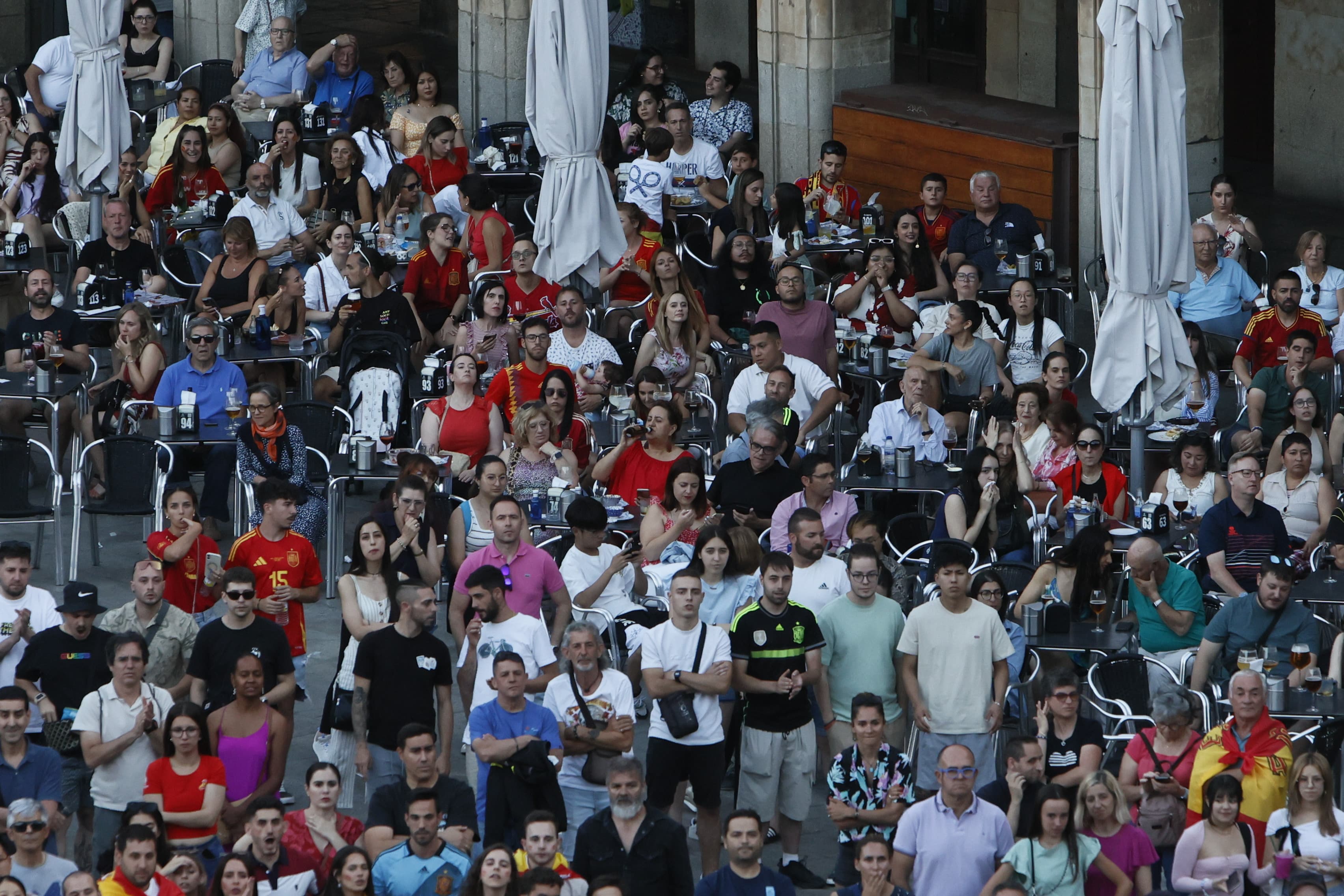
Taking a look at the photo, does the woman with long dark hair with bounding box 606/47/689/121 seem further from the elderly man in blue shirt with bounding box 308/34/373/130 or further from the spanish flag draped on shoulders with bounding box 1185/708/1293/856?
the spanish flag draped on shoulders with bounding box 1185/708/1293/856

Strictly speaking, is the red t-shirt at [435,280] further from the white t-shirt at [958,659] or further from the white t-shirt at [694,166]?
the white t-shirt at [958,659]

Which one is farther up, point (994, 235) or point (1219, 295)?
point (994, 235)

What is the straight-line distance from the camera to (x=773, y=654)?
418 inches

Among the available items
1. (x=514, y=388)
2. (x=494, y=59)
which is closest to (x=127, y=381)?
(x=514, y=388)

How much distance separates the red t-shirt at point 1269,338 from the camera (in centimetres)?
1502

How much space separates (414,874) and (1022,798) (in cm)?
253

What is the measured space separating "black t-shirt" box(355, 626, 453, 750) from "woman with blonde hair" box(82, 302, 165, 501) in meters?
4.12

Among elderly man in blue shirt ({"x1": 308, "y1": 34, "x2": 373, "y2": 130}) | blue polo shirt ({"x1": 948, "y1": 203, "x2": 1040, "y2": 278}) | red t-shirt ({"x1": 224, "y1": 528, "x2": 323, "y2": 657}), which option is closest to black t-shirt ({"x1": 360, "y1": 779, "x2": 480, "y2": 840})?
red t-shirt ({"x1": 224, "y1": 528, "x2": 323, "y2": 657})

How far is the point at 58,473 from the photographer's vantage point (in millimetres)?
13812

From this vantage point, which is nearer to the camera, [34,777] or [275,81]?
[34,777]

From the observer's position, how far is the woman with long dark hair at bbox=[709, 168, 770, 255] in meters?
17.4

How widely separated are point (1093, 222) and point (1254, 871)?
887 centimetres

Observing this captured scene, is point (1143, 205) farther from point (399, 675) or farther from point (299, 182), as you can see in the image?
point (299, 182)

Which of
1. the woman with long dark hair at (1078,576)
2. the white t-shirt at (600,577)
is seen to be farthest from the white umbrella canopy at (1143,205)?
the white t-shirt at (600,577)
